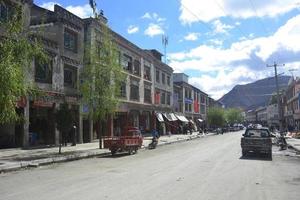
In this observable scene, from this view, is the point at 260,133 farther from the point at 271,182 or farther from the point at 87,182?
the point at 87,182

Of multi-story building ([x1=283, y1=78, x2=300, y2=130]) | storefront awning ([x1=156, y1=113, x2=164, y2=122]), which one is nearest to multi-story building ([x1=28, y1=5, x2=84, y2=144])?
storefront awning ([x1=156, y1=113, x2=164, y2=122])

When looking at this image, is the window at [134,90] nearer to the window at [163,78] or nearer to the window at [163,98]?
the window at [163,98]

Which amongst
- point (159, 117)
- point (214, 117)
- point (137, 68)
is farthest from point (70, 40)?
point (214, 117)

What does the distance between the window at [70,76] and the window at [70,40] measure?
166 cm

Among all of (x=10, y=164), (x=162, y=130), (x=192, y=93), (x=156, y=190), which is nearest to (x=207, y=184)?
(x=156, y=190)

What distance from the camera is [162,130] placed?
73688 mm

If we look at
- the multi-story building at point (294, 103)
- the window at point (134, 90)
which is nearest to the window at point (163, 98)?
the window at point (134, 90)

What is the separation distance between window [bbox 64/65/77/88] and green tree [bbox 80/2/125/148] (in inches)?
149

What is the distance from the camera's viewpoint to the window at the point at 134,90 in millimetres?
56681

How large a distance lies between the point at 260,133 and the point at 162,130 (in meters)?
45.2

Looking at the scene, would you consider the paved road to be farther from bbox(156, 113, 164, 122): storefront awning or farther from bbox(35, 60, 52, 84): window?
bbox(156, 113, 164, 122): storefront awning

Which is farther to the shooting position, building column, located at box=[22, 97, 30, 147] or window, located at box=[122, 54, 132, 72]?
window, located at box=[122, 54, 132, 72]

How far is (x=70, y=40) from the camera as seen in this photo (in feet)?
129

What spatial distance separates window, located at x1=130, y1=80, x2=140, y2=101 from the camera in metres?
56.7
